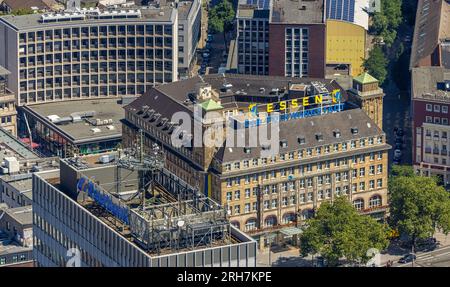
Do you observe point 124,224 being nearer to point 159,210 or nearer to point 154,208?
point 154,208

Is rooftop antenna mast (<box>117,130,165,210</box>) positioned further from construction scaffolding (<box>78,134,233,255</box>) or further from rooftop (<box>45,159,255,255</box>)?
rooftop (<box>45,159,255,255</box>)

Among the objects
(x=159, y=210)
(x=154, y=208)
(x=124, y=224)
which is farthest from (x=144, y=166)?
(x=124, y=224)

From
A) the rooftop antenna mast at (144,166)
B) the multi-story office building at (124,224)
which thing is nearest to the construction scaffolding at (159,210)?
the rooftop antenna mast at (144,166)

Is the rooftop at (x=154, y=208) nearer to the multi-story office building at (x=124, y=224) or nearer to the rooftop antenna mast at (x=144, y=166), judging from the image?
the multi-story office building at (x=124, y=224)

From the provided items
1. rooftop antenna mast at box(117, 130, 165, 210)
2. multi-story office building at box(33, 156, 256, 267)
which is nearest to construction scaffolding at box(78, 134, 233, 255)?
rooftop antenna mast at box(117, 130, 165, 210)
